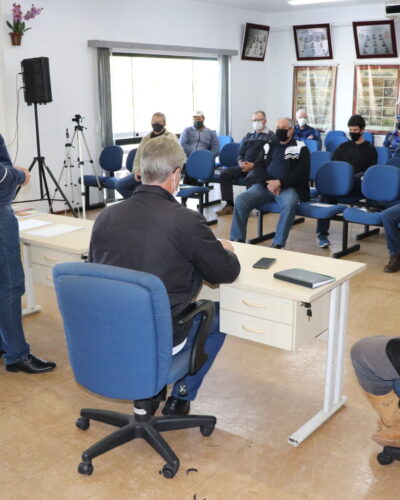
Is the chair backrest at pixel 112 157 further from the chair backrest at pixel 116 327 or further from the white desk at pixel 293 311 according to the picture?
the chair backrest at pixel 116 327

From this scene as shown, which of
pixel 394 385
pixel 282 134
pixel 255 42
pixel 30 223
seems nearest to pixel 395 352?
pixel 394 385

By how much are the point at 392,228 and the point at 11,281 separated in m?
3.58

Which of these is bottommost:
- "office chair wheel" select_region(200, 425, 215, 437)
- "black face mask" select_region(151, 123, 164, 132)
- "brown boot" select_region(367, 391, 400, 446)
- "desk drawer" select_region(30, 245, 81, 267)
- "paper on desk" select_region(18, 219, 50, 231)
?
"office chair wheel" select_region(200, 425, 215, 437)

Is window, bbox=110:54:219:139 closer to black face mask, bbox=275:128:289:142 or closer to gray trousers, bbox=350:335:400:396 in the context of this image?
black face mask, bbox=275:128:289:142

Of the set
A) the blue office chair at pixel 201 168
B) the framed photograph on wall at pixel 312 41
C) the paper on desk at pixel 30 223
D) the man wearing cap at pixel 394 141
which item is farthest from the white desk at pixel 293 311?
the framed photograph on wall at pixel 312 41

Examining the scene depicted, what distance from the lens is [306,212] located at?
6086 mm

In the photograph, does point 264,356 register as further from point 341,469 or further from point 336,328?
point 341,469

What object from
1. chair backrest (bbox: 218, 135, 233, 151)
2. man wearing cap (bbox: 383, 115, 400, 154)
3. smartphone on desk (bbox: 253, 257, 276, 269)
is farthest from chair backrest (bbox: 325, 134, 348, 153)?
smartphone on desk (bbox: 253, 257, 276, 269)

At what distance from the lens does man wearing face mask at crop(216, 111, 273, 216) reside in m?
7.62

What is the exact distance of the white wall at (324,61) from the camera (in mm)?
10273

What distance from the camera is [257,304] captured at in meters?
2.71

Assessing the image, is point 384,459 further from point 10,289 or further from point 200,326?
point 10,289

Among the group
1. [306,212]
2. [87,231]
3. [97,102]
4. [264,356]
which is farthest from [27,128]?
[264,356]

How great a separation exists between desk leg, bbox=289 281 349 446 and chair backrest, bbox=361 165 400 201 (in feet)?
10.4
